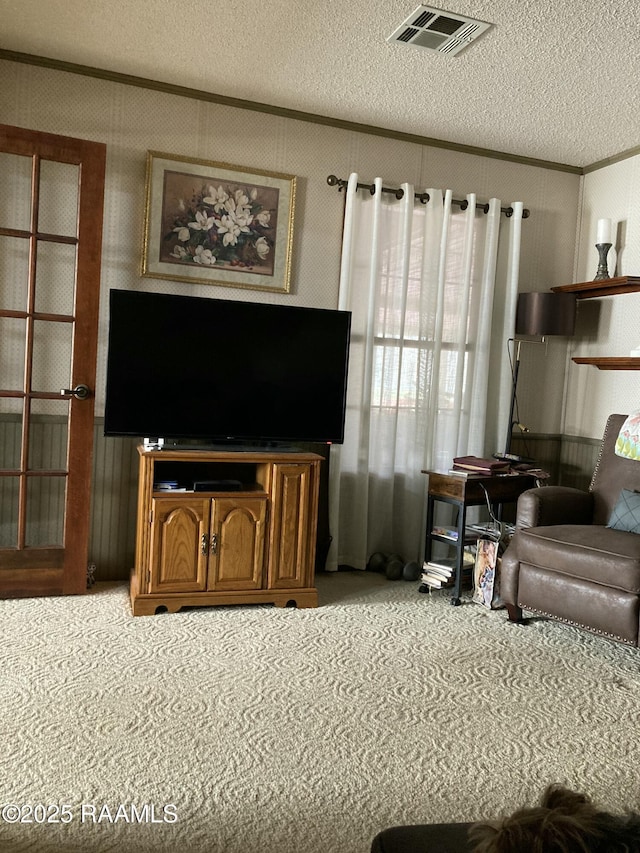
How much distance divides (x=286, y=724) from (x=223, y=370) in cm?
176

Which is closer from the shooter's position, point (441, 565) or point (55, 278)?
point (55, 278)

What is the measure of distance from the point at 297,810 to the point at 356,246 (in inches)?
121

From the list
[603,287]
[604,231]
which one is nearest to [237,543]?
[603,287]

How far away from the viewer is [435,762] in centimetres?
217

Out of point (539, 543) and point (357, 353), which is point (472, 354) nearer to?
point (357, 353)

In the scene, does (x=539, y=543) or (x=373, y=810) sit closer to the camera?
(x=373, y=810)

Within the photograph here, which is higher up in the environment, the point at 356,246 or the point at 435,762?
the point at 356,246

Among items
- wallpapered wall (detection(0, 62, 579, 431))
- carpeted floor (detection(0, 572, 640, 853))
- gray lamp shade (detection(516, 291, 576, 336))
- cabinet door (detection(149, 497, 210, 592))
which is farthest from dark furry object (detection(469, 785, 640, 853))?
gray lamp shade (detection(516, 291, 576, 336))

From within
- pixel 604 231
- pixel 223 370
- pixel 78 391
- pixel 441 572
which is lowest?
pixel 441 572

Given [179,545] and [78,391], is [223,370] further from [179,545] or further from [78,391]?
[179,545]

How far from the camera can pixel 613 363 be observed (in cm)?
430

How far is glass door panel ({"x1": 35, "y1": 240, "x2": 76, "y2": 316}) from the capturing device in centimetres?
364

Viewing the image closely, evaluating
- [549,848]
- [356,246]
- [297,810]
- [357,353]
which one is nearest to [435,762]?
[297,810]

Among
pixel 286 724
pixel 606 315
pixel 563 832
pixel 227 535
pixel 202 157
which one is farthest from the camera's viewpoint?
pixel 606 315
